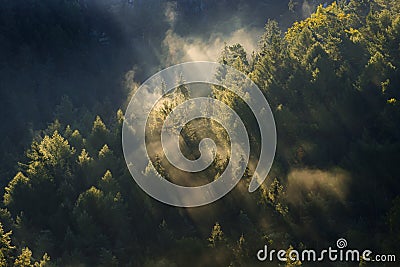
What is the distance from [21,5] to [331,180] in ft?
262

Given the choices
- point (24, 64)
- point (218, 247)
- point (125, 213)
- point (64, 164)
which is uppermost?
point (24, 64)

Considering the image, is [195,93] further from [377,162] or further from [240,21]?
[240,21]

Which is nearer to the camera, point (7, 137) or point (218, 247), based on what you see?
point (218, 247)

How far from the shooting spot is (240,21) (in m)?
107

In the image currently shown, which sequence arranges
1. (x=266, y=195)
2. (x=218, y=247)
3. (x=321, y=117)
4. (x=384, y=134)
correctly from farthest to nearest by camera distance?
(x=321, y=117), (x=384, y=134), (x=266, y=195), (x=218, y=247)

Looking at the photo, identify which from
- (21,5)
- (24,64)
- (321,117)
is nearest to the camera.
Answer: (321,117)

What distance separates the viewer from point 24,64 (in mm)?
86562

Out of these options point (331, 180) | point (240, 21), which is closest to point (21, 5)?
point (240, 21)

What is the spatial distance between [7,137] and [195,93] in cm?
3096

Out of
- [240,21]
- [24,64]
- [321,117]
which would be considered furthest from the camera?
[240,21]

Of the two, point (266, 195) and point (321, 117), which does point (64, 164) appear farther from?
point (321, 117)

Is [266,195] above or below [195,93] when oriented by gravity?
below

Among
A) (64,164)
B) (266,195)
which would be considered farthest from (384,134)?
(64,164)

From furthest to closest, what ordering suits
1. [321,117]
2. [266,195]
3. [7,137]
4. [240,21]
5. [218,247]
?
[240,21], [7,137], [321,117], [266,195], [218,247]
